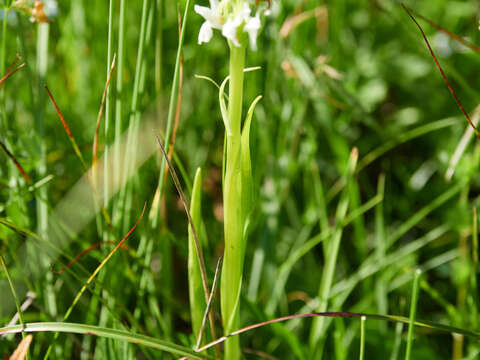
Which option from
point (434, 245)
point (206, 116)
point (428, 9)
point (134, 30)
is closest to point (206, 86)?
point (206, 116)

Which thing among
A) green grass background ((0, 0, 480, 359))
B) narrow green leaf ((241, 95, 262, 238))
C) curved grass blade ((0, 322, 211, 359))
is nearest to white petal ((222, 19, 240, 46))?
narrow green leaf ((241, 95, 262, 238))

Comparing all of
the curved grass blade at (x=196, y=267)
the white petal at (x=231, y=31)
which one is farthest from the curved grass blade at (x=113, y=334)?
the white petal at (x=231, y=31)

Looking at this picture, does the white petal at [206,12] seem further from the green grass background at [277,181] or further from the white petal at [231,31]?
the green grass background at [277,181]

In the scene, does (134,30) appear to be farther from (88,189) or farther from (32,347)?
(32,347)

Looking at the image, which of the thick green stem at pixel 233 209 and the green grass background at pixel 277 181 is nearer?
the thick green stem at pixel 233 209

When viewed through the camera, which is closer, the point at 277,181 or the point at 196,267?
the point at 196,267

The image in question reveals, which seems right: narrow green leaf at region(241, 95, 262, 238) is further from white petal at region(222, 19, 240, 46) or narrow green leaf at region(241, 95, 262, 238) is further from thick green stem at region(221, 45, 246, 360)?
white petal at region(222, 19, 240, 46)

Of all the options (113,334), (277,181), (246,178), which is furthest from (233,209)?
(277,181)

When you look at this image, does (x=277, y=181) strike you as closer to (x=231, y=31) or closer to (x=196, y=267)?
(x=196, y=267)
